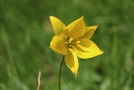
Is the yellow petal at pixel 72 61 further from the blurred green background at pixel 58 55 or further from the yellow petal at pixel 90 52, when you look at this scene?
the blurred green background at pixel 58 55

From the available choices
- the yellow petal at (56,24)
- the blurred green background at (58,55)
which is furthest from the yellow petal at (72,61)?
the blurred green background at (58,55)

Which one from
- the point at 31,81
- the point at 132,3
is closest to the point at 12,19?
the point at 31,81

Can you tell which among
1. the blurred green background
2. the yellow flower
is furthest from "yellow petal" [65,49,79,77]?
the blurred green background

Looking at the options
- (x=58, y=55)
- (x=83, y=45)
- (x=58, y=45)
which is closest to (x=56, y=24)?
(x=58, y=45)

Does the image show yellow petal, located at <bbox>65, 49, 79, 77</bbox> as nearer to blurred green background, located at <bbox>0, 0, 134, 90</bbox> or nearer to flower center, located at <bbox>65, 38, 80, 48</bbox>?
flower center, located at <bbox>65, 38, 80, 48</bbox>

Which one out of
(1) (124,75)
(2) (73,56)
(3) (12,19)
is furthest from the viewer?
(3) (12,19)

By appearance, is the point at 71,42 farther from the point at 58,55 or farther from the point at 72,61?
the point at 58,55

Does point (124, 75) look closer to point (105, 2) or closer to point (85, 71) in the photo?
point (85, 71)
